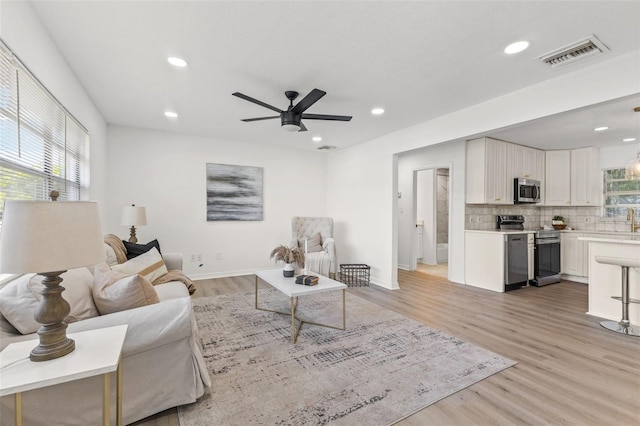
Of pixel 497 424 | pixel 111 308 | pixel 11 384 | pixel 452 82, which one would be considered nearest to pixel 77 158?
pixel 111 308

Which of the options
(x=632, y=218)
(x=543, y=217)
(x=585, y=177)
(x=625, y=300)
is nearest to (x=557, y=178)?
(x=585, y=177)

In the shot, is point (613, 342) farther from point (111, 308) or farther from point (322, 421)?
point (111, 308)

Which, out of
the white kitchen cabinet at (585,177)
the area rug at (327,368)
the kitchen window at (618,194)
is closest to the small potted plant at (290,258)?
the area rug at (327,368)

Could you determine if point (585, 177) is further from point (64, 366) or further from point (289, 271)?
point (64, 366)

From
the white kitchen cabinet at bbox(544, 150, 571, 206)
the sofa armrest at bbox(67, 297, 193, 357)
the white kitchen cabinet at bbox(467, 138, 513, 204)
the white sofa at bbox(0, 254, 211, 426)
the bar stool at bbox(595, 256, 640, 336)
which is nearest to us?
the white sofa at bbox(0, 254, 211, 426)

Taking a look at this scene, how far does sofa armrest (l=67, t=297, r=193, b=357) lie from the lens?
1.59m

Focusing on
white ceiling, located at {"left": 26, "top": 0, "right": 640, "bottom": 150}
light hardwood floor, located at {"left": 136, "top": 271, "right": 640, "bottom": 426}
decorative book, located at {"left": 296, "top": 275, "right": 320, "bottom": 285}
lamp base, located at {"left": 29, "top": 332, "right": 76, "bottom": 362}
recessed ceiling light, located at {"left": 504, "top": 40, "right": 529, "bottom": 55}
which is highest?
white ceiling, located at {"left": 26, "top": 0, "right": 640, "bottom": 150}

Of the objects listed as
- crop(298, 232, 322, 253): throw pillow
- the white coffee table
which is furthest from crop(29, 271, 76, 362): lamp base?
crop(298, 232, 322, 253): throw pillow

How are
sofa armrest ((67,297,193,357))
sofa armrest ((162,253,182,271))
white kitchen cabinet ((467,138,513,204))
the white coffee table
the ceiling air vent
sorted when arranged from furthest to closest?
white kitchen cabinet ((467,138,513,204)) → sofa armrest ((162,253,182,271)) → the white coffee table → the ceiling air vent → sofa armrest ((67,297,193,357))

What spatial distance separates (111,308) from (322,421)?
1.44 metres

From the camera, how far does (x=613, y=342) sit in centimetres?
274

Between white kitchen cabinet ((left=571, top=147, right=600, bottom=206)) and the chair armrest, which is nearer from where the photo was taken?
the chair armrest

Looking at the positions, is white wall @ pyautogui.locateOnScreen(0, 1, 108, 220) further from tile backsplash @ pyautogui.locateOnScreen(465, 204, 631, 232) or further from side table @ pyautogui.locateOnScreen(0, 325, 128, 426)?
tile backsplash @ pyautogui.locateOnScreen(465, 204, 631, 232)

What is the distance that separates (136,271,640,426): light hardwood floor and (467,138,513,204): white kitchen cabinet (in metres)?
1.53
